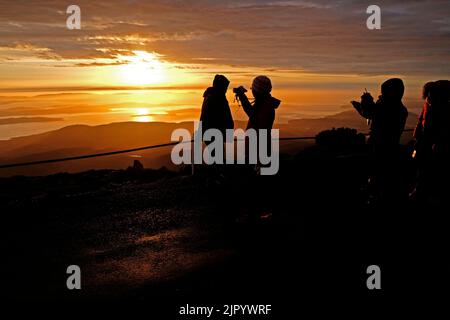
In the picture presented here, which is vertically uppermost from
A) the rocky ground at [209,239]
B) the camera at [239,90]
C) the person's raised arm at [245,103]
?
the camera at [239,90]

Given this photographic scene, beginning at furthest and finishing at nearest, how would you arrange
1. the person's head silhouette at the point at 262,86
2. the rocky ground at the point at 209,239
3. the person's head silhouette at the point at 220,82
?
1. the person's head silhouette at the point at 220,82
2. the person's head silhouette at the point at 262,86
3. the rocky ground at the point at 209,239

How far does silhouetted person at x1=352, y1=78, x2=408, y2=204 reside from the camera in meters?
8.16

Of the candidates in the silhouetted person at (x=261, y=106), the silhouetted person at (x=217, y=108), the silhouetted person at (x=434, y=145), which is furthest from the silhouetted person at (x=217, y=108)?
the silhouetted person at (x=434, y=145)

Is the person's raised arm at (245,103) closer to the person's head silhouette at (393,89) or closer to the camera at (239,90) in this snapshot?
the camera at (239,90)

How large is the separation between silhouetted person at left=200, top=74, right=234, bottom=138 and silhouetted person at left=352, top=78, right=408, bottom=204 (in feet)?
7.56

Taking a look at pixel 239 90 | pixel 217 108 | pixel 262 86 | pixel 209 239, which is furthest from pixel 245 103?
pixel 209 239

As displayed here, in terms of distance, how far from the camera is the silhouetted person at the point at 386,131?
8.16m

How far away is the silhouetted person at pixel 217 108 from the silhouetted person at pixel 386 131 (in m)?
2.31

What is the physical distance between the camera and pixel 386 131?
27.2 ft

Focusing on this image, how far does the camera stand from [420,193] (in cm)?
877

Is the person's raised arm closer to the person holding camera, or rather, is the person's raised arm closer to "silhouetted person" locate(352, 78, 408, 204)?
the person holding camera

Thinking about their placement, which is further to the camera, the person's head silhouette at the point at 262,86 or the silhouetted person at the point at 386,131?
the silhouetted person at the point at 386,131

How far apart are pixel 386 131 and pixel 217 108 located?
2882 mm

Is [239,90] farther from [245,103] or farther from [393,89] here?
[393,89]
